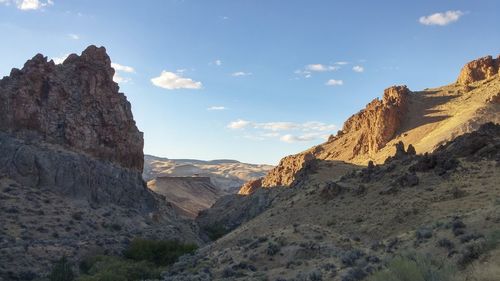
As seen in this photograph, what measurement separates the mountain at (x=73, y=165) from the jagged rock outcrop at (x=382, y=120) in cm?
3901

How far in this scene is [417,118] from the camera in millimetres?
99062

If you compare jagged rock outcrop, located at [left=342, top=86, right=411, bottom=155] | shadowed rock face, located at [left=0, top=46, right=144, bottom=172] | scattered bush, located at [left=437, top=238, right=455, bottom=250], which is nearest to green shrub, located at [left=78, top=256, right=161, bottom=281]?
scattered bush, located at [left=437, top=238, right=455, bottom=250]

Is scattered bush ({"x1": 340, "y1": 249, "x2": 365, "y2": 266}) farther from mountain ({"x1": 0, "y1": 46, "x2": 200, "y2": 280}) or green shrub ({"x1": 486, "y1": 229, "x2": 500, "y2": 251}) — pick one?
mountain ({"x1": 0, "y1": 46, "x2": 200, "y2": 280})

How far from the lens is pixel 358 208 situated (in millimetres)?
42688

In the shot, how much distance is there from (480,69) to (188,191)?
9856cm

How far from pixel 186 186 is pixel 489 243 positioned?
6470 inches

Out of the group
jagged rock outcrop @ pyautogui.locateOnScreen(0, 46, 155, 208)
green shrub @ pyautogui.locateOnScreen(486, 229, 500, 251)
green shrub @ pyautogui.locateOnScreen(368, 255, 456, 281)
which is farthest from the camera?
jagged rock outcrop @ pyautogui.locateOnScreen(0, 46, 155, 208)

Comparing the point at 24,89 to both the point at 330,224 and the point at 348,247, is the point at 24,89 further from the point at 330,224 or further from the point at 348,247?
the point at 348,247

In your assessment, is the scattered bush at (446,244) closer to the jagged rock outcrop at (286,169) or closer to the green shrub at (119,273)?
the green shrub at (119,273)

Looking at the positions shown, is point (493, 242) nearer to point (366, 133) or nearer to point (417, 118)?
point (417, 118)

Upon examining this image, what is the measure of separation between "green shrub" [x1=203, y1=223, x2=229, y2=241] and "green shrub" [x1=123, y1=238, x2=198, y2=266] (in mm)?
25442

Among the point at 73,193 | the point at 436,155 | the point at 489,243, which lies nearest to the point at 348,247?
the point at 489,243

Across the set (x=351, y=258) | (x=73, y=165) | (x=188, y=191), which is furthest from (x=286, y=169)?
(x=351, y=258)

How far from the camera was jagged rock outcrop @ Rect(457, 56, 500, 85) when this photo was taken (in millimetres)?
106188
